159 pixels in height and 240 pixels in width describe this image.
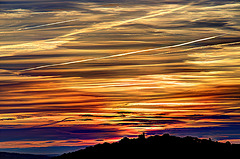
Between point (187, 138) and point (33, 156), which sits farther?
point (33, 156)

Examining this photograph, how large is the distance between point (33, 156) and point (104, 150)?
2019 inches

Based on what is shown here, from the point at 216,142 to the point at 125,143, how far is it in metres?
9.60

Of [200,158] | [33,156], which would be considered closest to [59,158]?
[200,158]

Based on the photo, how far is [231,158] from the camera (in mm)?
47812

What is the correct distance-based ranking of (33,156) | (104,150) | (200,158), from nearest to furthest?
(200,158)
(104,150)
(33,156)

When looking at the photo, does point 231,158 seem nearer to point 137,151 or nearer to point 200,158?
point 200,158

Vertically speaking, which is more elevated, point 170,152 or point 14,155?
point 170,152

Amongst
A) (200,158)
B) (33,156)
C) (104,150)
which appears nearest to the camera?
(200,158)

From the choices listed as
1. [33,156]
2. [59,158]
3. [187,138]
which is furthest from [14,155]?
[187,138]

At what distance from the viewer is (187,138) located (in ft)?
168

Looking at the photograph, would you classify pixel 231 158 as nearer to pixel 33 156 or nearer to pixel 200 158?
pixel 200 158

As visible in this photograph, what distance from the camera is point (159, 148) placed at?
48531mm

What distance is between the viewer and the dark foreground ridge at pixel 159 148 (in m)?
47.7

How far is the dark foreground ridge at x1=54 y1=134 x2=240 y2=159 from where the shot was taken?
47688 millimetres
